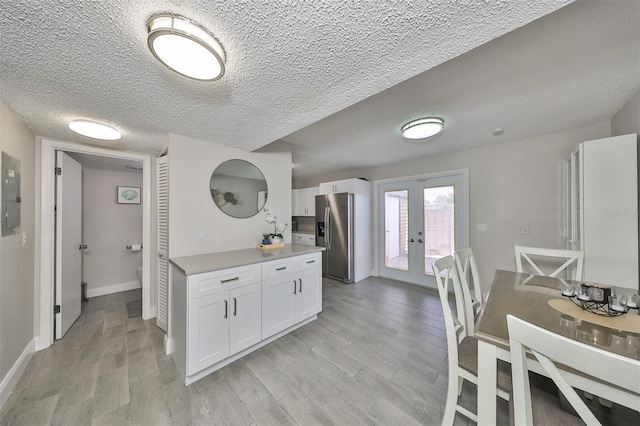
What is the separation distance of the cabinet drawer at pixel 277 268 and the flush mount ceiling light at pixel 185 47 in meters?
1.61

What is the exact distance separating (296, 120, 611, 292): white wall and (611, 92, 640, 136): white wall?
269mm

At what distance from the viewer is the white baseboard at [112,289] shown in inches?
135

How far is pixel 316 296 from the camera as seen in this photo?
2.63m

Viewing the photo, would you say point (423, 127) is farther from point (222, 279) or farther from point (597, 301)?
point (222, 279)

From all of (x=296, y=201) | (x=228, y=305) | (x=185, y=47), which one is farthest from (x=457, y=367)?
(x=296, y=201)

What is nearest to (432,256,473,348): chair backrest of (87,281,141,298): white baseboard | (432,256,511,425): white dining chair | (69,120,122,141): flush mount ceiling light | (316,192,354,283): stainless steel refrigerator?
(432,256,511,425): white dining chair

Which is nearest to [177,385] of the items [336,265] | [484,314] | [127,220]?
[484,314]

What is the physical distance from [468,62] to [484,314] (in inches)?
62.9

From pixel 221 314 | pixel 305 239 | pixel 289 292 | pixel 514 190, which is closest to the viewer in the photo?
pixel 221 314

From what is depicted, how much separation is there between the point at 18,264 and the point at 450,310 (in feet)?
11.3

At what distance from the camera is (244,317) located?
194 cm

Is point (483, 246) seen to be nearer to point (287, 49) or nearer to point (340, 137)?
point (340, 137)

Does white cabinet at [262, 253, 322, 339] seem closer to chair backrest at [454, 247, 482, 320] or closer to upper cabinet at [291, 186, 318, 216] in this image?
chair backrest at [454, 247, 482, 320]

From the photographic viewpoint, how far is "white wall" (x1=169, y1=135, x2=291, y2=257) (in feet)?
7.18
